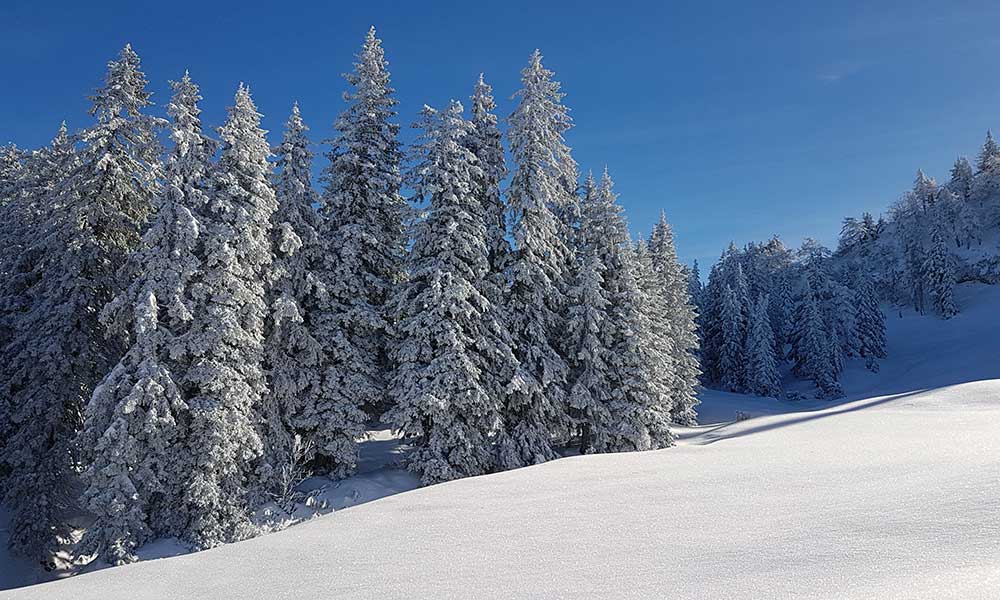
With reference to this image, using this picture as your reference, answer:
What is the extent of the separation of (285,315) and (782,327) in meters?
73.3

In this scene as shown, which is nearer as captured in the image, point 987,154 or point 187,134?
point 187,134

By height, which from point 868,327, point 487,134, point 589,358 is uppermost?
point 487,134

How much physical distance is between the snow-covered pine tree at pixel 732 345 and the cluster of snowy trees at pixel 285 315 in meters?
39.1

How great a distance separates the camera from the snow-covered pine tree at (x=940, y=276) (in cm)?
7025

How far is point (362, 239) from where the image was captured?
2125cm

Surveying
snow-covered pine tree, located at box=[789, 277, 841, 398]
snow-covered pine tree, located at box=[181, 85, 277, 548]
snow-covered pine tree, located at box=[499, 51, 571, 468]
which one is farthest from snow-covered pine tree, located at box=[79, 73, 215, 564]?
snow-covered pine tree, located at box=[789, 277, 841, 398]

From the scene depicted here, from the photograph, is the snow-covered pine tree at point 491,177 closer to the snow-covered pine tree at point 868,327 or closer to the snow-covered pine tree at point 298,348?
the snow-covered pine tree at point 298,348

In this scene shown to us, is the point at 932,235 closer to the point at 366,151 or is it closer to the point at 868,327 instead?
the point at 868,327

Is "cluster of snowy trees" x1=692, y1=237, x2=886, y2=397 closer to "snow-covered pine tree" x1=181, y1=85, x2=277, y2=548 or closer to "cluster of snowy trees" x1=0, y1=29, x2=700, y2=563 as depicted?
"cluster of snowy trees" x1=0, y1=29, x2=700, y2=563

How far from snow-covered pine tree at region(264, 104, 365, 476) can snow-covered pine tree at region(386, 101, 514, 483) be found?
2153 millimetres

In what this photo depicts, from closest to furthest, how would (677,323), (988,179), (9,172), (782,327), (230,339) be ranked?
(230,339) → (9,172) → (677,323) → (782,327) → (988,179)

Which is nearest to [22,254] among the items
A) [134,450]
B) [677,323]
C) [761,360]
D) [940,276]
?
[134,450]

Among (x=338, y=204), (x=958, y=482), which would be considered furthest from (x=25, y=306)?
(x=958, y=482)

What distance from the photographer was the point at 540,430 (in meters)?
21.0
